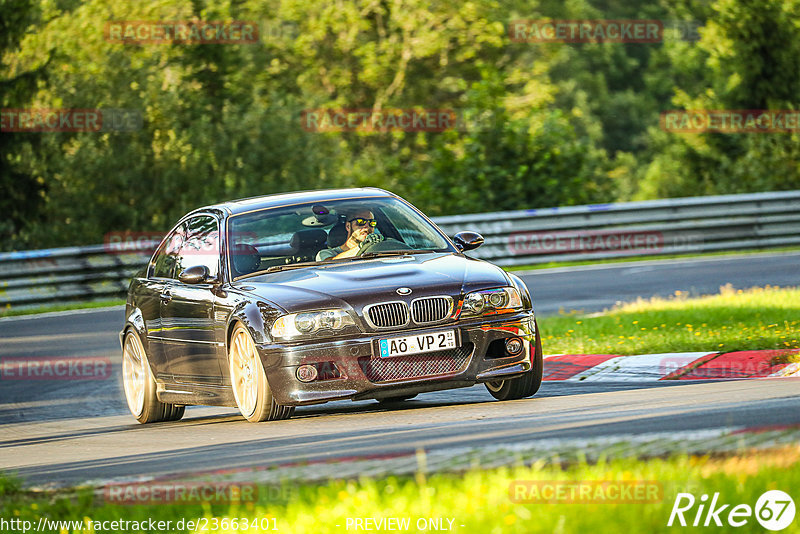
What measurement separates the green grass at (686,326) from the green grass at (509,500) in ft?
18.9

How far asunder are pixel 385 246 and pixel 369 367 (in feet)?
4.94

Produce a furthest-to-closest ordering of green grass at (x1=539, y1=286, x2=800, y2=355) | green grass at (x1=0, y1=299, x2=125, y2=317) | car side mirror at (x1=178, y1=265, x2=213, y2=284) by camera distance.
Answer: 1. green grass at (x1=0, y1=299, x2=125, y2=317)
2. green grass at (x1=539, y1=286, x2=800, y2=355)
3. car side mirror at (x1=178, y1=265, x2=213, y2=284)

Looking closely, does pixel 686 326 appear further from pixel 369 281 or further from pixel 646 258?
pixel 646 258

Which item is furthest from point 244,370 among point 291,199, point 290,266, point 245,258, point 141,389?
point 141,389

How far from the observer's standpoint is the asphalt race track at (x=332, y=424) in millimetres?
7199

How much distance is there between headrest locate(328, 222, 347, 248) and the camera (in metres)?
10.1

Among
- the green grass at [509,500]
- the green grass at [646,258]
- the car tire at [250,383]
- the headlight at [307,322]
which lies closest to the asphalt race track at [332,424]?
the car tire at [250,383]

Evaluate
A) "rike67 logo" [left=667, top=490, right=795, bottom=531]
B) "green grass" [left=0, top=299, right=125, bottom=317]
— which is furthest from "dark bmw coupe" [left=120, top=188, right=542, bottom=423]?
"green grass" [left=0, top=299, right=125, bottom=317]

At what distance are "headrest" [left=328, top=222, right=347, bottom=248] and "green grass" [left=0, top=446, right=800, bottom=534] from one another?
4.15 m

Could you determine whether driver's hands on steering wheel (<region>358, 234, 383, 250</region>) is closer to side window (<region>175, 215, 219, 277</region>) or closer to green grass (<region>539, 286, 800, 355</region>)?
side window (<region>175, 215, 219, 277</region>)

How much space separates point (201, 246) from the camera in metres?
10.7

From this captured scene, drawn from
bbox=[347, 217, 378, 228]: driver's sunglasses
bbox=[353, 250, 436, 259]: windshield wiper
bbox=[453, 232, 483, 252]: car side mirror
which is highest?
bbox=[347, 217, 378, 228]: driver's sunglasses

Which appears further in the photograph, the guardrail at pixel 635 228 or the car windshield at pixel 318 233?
the guardrail at pixel 635 228

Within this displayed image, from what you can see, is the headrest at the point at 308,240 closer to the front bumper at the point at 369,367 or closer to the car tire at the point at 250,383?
the car tire at the point at 250,383
